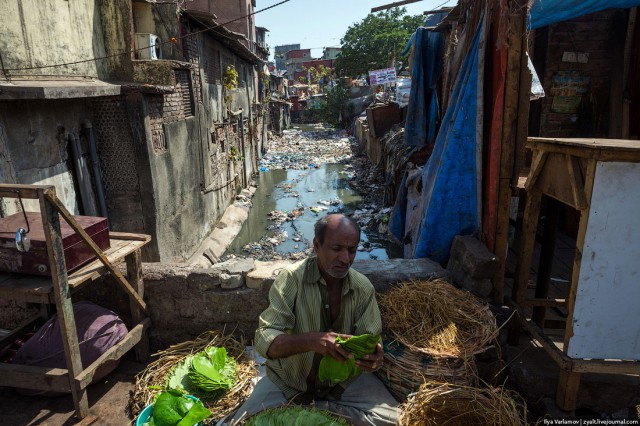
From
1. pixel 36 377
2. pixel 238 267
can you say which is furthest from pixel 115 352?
pixel 238 267

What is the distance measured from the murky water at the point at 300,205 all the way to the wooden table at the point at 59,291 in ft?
23.0

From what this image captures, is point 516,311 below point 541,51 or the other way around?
below

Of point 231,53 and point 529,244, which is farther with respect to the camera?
point 231,53

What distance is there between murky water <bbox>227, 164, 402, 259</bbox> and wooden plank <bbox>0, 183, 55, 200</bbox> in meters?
7.61

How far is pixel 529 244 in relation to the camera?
3.07m

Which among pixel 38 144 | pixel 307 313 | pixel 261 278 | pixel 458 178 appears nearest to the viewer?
pixel 307 313

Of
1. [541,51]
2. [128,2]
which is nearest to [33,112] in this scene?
[128,2]

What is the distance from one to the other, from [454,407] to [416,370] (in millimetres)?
292

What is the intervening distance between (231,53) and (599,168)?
1358 cm

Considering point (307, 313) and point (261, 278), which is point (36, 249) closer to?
point (261, 278)

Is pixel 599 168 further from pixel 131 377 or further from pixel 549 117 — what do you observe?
pixel 549 117

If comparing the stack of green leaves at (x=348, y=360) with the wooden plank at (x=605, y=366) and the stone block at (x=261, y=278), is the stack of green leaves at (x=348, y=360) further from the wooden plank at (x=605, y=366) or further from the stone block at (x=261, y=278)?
the wooden plank at (x=605, y=366)

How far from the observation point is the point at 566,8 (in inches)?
163

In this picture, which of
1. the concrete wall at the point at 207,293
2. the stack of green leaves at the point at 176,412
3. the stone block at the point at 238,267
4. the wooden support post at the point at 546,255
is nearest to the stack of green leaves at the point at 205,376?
the stack of green leaves at the point at 176,412
